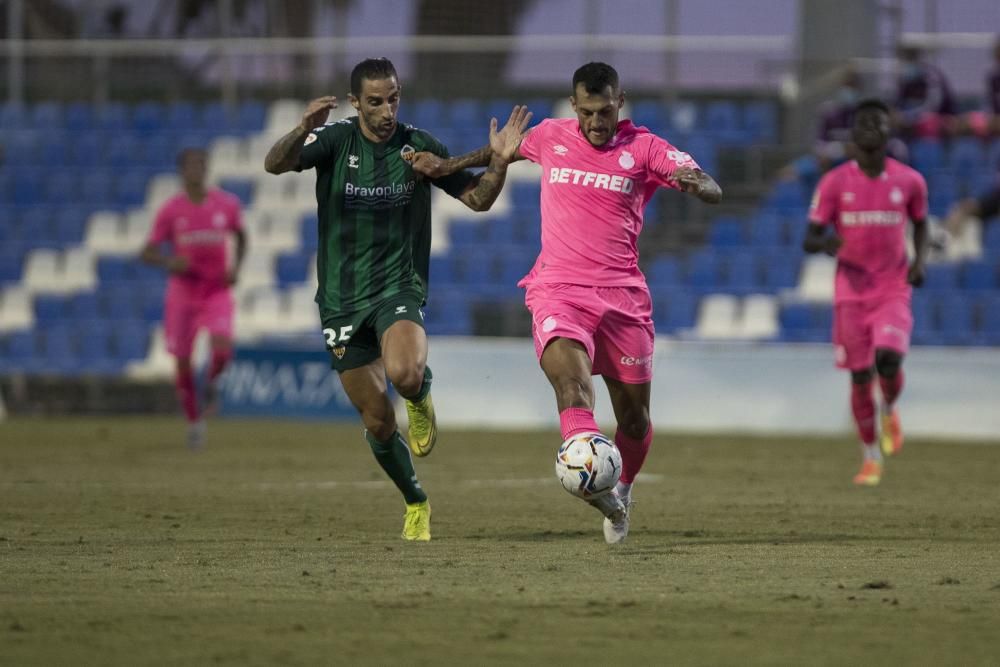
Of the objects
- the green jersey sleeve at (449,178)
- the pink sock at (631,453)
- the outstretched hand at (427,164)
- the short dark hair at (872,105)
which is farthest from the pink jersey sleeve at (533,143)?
the short dark hair at (872,105)

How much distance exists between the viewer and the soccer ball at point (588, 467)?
7629mm

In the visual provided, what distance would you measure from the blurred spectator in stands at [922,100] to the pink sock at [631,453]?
13.6 m

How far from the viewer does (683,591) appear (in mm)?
6711

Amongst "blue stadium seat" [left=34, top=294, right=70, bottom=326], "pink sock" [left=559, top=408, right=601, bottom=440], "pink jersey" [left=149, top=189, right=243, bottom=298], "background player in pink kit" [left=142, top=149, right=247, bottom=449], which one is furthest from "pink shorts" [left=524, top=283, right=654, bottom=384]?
"blue stadium seat" [left=34, top=294, right=70, bottom=326]

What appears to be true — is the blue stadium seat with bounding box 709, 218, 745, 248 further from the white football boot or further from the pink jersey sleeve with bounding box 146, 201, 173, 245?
the white football boot

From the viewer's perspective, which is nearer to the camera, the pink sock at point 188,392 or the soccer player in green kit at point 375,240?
the soccer player in green kit at point 375,240

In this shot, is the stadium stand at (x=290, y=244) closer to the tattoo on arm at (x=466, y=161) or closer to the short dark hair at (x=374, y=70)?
the tattoo on arm at (x=466, y=161)

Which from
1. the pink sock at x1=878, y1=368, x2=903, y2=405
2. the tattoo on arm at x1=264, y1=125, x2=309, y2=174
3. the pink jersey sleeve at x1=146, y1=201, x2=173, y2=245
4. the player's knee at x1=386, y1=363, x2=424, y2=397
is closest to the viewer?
the player's knee at x1=386, y1=363, x2=424, y2=397

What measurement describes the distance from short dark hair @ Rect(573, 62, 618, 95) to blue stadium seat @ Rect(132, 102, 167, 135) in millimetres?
17889

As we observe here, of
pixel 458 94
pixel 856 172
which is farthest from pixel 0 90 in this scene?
pixel 856 172

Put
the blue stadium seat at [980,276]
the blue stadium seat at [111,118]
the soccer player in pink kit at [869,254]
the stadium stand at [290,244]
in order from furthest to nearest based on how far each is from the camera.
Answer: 1. the blue stadium seat at [111,118]
2. the stadium stand at [290,244]
3. the blue stadium seat at [980,276]
4. the soccer player in pink kit at [869,254]

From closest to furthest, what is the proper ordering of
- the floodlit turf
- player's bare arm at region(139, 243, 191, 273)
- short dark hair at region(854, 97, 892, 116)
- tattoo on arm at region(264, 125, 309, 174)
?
the floodlit turf < tattoo on arm at region(264, 125, 309, 174) < short dark hair at region(854, 97, 892, 116) < player's bare arm at region(139, 243, 191, 273)

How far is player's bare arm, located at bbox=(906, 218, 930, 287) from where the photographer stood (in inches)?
493

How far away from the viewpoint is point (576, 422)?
26.1 feet
